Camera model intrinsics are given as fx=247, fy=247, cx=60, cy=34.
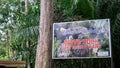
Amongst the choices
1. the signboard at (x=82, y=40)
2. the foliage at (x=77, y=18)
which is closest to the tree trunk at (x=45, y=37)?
the signboard at (x=82, y=40)

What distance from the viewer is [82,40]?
6.85 meters

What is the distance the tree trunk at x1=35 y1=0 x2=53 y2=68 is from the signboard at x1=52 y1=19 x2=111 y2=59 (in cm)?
24

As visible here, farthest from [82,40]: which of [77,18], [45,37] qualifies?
[77,18]

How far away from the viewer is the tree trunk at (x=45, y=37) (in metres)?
7.07

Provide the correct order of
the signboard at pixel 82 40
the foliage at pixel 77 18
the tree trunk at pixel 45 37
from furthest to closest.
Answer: the foliage at pixel 77 18, the tree trunk at pixel 45 37, the signboard at pixel 82 40

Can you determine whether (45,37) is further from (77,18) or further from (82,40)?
(77,18)

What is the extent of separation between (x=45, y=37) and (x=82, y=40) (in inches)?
44.6

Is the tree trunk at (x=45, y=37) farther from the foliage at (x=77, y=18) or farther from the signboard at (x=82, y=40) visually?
A: the foliage at (x=77, y=18)

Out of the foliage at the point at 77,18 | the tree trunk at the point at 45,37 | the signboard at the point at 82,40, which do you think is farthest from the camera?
the foliage at the point at 77,18

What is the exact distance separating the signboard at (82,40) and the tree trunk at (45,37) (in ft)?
0.78

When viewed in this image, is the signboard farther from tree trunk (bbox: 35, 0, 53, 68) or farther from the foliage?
the foliage

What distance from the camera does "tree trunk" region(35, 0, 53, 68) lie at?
7.07 meters

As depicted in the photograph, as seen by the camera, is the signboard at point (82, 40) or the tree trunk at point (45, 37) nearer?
the signboard at point (82, 40)

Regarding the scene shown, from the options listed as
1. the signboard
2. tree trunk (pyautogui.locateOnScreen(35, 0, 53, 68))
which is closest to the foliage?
tree trunk (pyautogui.locateOnScreen(35, 0, 53, 68))
